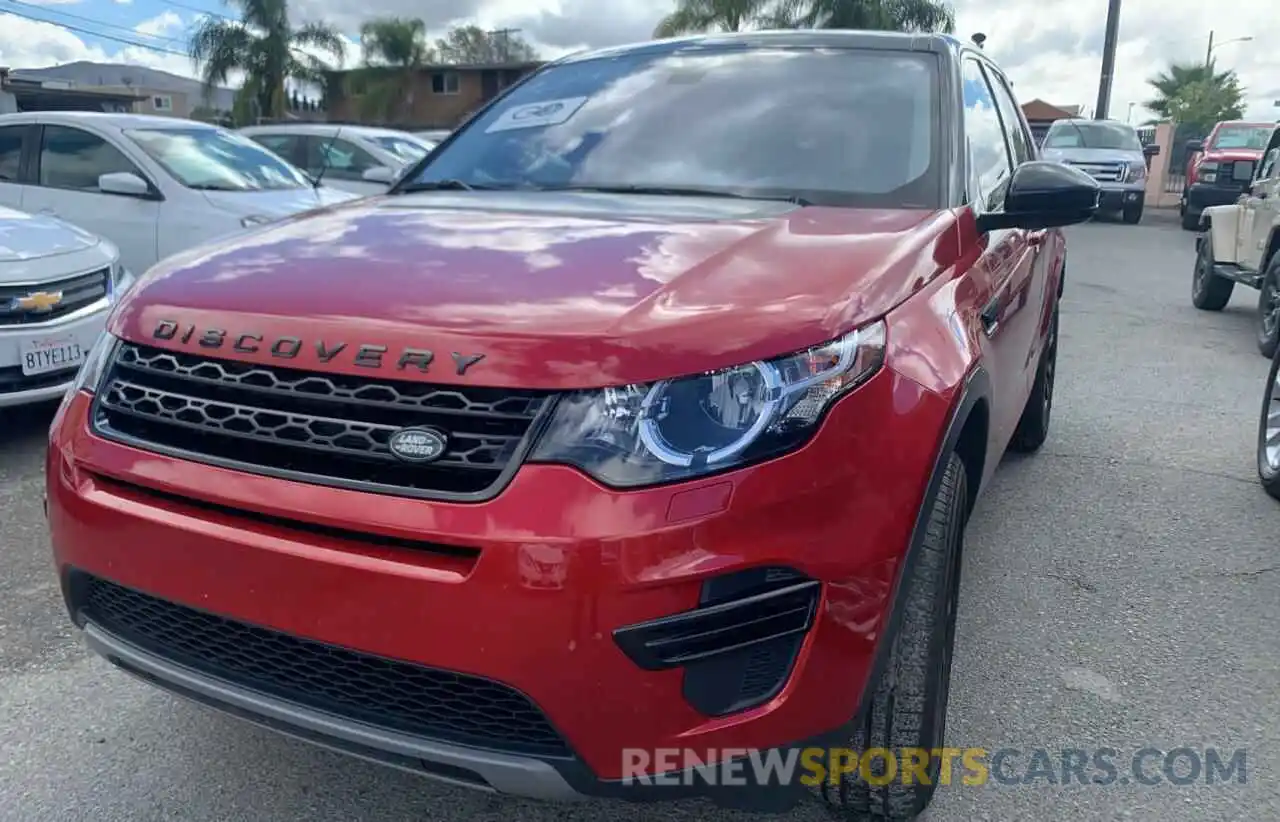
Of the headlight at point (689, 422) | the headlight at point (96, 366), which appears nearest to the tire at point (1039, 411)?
the headlight at point (689, 422)

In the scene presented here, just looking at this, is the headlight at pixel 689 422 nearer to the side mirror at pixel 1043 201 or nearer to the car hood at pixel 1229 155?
the side mirror at pixel 1043 201

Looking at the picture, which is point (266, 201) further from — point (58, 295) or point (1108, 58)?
point (1108, 58)

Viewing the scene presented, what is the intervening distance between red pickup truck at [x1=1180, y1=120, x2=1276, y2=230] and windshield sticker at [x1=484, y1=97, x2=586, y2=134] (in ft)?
47.4

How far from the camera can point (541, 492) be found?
1.51 meters

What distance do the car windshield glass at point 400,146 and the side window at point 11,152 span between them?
11.1 feet

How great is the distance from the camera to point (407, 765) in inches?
65.0

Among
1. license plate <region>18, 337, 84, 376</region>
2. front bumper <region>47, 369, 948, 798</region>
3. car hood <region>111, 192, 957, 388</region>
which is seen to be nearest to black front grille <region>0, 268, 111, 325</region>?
license plate <region>18, 337, 84, 376</region>

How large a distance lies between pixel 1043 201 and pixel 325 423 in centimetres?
177

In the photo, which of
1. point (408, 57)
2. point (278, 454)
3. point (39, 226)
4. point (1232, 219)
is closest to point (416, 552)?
point (278, 454)

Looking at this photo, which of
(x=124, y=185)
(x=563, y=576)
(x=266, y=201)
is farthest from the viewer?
(x=266, y=201)

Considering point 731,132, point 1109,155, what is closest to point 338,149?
point 731,132

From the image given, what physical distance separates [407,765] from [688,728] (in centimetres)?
48

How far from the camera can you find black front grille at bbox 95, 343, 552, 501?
156 cm

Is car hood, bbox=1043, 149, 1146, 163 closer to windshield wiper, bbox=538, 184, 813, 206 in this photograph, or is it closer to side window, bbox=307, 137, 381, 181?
side window, bbox=307, 137, 381, 181
